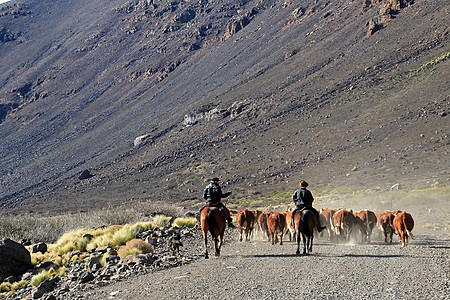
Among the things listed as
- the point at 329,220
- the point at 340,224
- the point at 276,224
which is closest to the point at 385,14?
the point at 329,220

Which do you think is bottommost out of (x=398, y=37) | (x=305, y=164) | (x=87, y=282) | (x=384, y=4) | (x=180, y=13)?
(x=87, y=282)

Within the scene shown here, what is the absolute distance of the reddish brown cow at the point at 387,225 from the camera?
46.8 feet

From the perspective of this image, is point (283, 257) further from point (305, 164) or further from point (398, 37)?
point (398, 37)

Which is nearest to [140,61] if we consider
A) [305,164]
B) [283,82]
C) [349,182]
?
[283,82]

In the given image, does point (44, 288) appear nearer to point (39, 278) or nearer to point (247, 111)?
point (39, 278)

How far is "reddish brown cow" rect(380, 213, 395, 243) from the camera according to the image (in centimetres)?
1426

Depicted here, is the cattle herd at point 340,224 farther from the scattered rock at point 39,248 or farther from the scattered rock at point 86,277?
Answer: the scattered rock at point 39,248

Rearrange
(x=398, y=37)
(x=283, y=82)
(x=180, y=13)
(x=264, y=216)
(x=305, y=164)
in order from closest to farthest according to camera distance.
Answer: (x=264, y=216) → (x=305, y=164) → (x=398, y=37) → (x=283, y=82) → (x=180, y=13)

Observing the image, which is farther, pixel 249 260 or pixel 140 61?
pixel 140 61

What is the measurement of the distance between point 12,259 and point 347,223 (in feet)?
36.4

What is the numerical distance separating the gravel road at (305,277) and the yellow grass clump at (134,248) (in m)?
2.41

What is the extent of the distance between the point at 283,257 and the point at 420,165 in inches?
1415

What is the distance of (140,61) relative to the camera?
150 meters

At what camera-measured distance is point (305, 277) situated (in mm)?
8367
